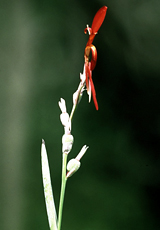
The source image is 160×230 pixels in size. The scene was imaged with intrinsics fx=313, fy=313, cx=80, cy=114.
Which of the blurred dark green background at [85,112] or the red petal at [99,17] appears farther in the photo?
the blurred dark green background at [85,112]

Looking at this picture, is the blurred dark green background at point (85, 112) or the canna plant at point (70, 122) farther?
the blurred dark green background at point (85, 112)

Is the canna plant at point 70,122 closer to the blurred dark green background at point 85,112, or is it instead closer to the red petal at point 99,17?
the red petal at point 99,17

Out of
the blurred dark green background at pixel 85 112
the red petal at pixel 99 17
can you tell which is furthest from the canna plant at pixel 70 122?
the blurred dark green background at pixel 85 112

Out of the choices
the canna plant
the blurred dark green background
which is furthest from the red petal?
the blurred dark green background

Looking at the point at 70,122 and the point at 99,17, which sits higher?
the point at 99,17

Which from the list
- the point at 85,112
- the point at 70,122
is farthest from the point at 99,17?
the point at 85,112

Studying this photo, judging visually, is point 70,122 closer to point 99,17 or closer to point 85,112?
point 99,17

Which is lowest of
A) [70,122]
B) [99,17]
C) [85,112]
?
[70,122]

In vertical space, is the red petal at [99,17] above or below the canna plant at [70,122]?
above
